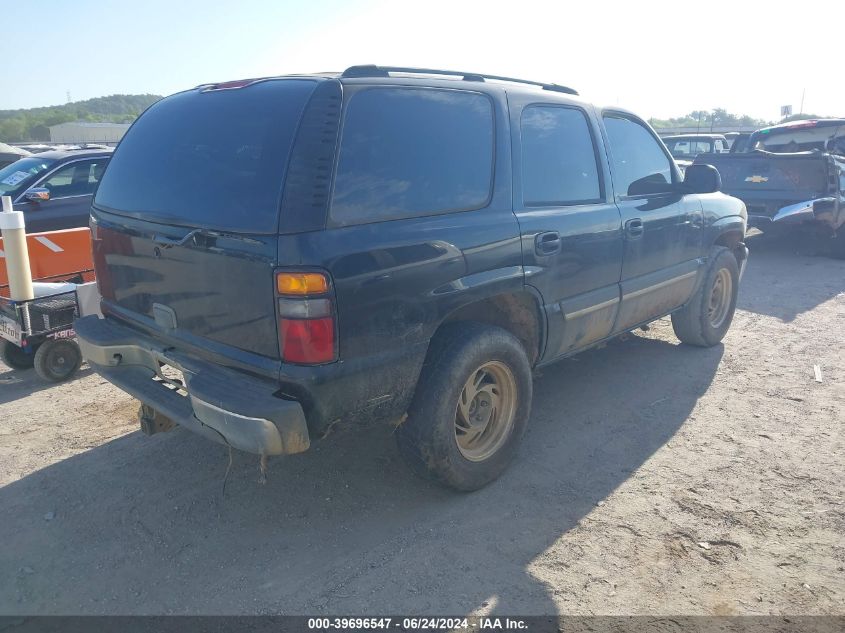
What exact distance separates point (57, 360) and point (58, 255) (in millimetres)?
1296

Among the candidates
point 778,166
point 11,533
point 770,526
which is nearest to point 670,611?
point 770,526

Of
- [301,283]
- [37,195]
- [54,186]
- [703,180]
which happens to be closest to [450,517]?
[301,283]

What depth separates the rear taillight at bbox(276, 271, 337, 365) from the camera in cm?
262

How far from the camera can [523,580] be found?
289cm

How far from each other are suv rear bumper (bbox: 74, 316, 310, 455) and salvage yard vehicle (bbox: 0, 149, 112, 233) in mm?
4690

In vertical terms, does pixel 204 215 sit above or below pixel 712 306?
above

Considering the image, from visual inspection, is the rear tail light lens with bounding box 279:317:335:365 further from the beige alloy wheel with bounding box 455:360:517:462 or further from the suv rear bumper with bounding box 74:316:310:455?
the beige alloy wheel with bounding box 455:360:517:462

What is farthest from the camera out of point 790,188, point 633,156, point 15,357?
point 790,188

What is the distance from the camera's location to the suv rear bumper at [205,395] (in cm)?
264

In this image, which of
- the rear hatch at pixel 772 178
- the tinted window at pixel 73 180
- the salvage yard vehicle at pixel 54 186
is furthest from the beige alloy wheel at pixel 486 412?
the rear hatch at pixel 772 178

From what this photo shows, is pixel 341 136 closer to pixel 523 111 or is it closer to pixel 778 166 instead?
pixel 523 111

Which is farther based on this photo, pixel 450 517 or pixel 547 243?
pixel 547 243

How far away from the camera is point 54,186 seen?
7.73m

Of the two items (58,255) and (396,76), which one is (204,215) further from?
(58,255)
